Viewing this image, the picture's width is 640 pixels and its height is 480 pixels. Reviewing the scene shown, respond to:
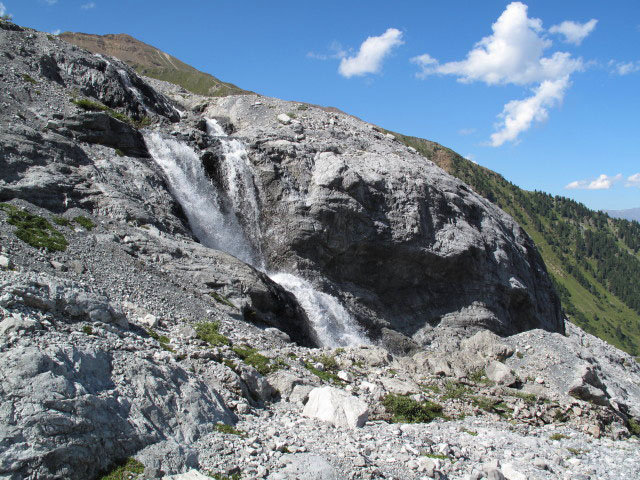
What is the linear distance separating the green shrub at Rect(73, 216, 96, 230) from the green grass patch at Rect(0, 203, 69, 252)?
188cm

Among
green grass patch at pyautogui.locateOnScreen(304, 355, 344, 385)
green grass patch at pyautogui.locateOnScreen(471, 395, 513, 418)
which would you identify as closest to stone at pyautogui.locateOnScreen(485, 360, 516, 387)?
green grass patch at pyautogui.locateOnScreen(471, 395, 513, 418)

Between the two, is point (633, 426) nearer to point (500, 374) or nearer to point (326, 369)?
point (500, 374)

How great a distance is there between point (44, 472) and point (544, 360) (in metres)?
26.2

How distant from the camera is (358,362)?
2459cm

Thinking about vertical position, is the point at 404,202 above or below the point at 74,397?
above

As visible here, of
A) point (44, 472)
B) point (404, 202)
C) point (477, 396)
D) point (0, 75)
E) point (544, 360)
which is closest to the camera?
point (44, 472)

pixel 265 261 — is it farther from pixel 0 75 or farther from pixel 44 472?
pixel 44 472

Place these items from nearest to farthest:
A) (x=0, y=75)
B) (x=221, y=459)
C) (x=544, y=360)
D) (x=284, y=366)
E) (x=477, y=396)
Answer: (x=221, y=459), (x=284, y=366), (x=477, y=396), (x=544, y=360), (x=0, y=75)

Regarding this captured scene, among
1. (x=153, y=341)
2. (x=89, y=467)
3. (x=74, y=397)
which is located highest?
(x=153, y=341)

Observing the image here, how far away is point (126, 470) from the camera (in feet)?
34.5

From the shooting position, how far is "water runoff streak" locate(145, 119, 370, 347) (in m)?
35.4

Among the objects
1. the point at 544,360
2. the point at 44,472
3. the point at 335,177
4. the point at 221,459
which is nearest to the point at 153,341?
the point at 221,459

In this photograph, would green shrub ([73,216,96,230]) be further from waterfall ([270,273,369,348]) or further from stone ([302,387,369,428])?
stone ([302,387,369,428])

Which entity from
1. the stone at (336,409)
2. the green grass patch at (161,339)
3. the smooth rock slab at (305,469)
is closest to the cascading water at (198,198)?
the green grass patch at (161,339)
